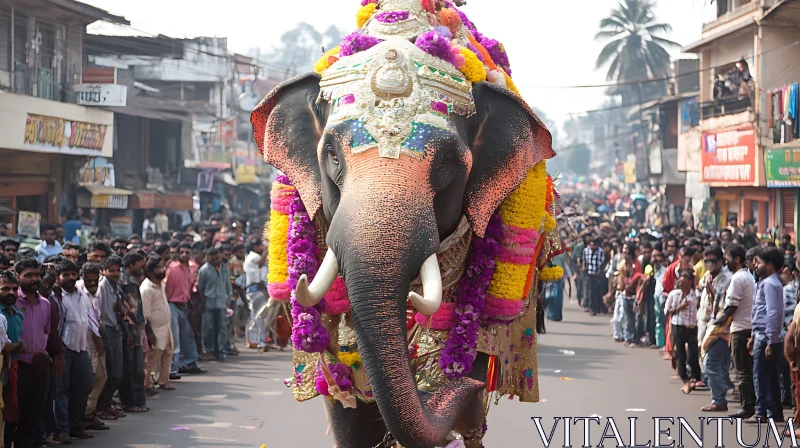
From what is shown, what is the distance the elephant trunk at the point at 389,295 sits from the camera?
4801mm

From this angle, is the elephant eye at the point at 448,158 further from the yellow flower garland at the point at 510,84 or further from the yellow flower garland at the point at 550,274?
the yellow flower garland at the point at 550,274

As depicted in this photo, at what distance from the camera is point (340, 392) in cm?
600

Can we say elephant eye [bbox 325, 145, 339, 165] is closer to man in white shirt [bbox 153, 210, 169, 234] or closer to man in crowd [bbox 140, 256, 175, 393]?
man in crowd [bbox 140, 256, 175, 393]

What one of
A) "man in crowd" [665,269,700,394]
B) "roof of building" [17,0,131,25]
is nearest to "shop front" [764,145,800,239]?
"man in crowd" [665,269,700,394]

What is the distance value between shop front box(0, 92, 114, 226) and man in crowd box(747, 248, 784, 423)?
13.4m

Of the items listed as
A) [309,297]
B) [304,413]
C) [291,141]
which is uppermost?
[291,141]

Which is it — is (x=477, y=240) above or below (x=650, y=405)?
above

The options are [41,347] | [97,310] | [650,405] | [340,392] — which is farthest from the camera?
[650,405]

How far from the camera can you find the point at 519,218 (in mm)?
6180

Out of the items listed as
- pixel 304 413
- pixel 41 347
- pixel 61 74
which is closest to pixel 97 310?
pixel 41 347

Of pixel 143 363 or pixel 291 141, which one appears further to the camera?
pixel 143 363

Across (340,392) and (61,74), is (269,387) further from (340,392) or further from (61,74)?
(61,74)

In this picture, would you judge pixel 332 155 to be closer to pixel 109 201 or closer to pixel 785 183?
pixel 785 183

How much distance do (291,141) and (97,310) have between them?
15.1ft
